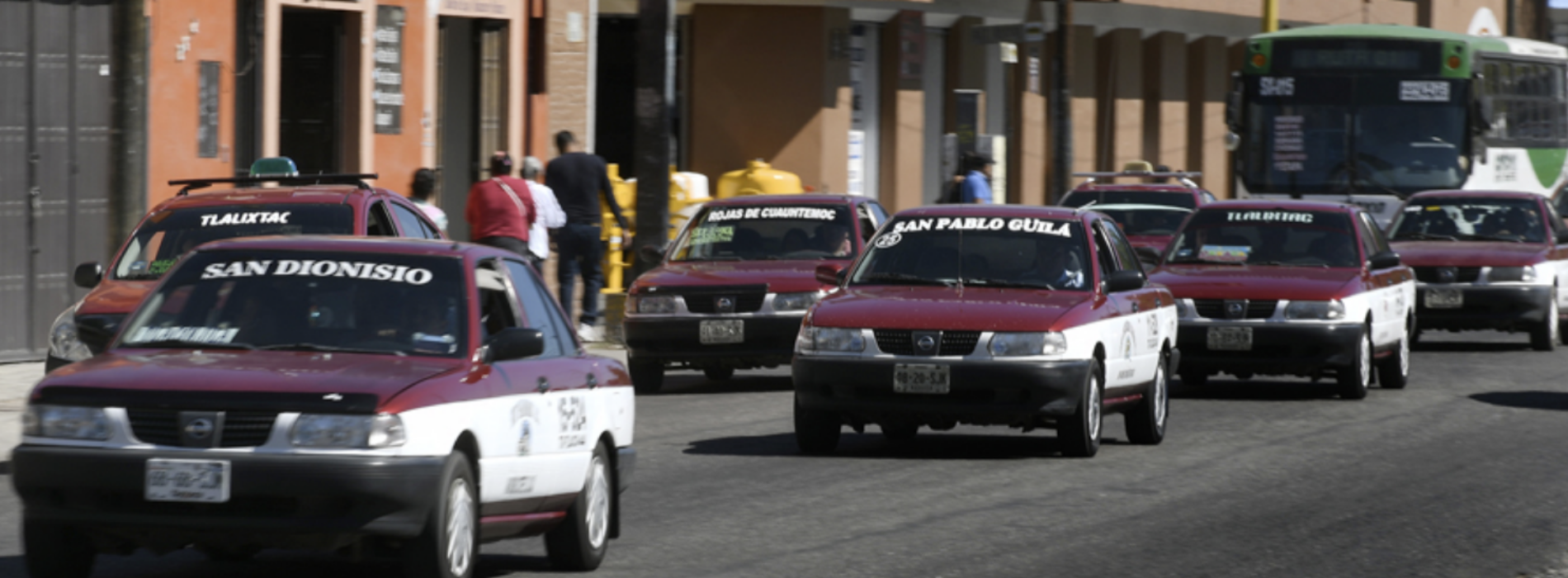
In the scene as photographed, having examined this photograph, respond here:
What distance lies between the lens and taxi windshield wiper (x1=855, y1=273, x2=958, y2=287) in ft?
44.6

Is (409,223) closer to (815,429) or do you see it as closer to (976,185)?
(815,429)

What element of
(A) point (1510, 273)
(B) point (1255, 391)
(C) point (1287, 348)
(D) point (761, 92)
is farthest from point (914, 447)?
(D) point (761, 92)

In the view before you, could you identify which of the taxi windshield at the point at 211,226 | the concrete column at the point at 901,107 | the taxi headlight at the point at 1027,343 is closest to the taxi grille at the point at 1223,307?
the taxi headlight at the point at 1027,343

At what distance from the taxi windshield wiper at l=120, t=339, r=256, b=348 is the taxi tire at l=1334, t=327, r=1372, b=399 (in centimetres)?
1082

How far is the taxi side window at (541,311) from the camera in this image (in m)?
8.82

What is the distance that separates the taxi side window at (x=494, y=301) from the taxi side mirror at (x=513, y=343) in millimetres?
381

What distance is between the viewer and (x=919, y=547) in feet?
31.5

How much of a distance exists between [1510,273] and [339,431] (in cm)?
1739

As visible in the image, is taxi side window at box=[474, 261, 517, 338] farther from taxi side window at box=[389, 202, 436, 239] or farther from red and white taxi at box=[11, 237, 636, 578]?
taxi side window at box=[389, 202, 436, 239]

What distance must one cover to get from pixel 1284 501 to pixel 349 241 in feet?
16.4

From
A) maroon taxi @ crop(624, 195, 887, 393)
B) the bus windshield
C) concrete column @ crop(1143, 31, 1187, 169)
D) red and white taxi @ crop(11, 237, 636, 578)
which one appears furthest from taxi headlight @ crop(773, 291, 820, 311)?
concrete column @ crop(1143, 31, 1187, 169)

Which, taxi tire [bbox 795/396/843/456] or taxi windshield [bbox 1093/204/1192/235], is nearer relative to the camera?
taxi tire [bbox 795/396/843/456]

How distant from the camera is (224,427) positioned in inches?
283

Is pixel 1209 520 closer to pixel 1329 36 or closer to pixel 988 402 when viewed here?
pixel 988 402
